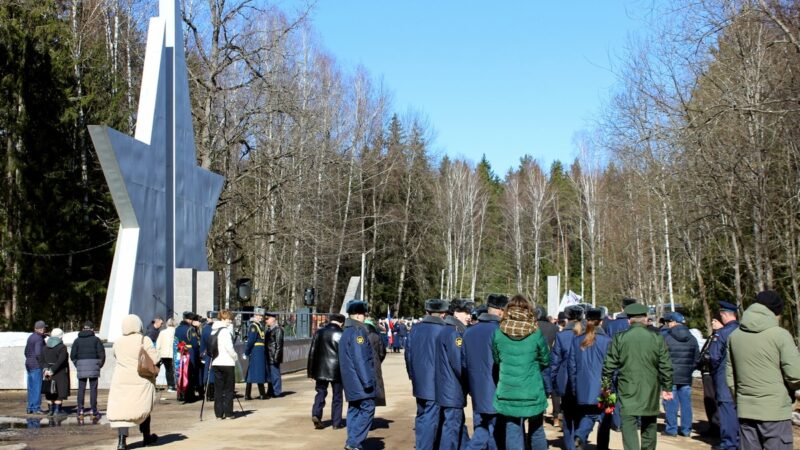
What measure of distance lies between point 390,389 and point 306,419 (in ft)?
22.1

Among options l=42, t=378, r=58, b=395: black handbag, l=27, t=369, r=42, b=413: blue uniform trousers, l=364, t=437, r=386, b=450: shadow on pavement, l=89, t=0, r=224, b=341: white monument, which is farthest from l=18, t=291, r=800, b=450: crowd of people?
l=89, t=0, r=224, b=341: white monument

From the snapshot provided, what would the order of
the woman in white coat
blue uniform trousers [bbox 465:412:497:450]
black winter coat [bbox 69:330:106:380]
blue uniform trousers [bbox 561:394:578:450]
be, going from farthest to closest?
black winter coat [bbox 69:330:106:380] < the woman in white coat < blue uniform trousers [bbox 561:394:578:450] < blue uniform trousers [bbox 465:412:497:450]

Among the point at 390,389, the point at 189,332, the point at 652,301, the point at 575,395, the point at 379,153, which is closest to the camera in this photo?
the point at 575,395

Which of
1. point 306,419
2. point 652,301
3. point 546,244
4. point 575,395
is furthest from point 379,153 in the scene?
point 575,395

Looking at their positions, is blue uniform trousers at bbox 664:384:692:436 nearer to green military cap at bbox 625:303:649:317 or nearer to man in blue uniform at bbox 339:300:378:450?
green military cap at bbox 625:303:649:317

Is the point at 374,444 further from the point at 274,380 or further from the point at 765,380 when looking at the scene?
the point at 274,380

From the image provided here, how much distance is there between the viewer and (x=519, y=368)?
29.0 feet

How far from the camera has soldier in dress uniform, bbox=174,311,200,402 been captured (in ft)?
62.8

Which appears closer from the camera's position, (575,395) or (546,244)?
(575,395)

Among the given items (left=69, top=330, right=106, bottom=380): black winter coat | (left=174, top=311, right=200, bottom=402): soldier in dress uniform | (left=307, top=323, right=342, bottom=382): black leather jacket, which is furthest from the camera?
(left=174, top=311, right=200, bottom=402): soldier in dress uniform

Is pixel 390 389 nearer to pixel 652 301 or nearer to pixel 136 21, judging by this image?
pixel 136 21

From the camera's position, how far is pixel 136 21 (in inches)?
1813

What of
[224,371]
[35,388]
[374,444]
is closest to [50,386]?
[35,388]

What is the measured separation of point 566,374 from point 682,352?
3.42 m
